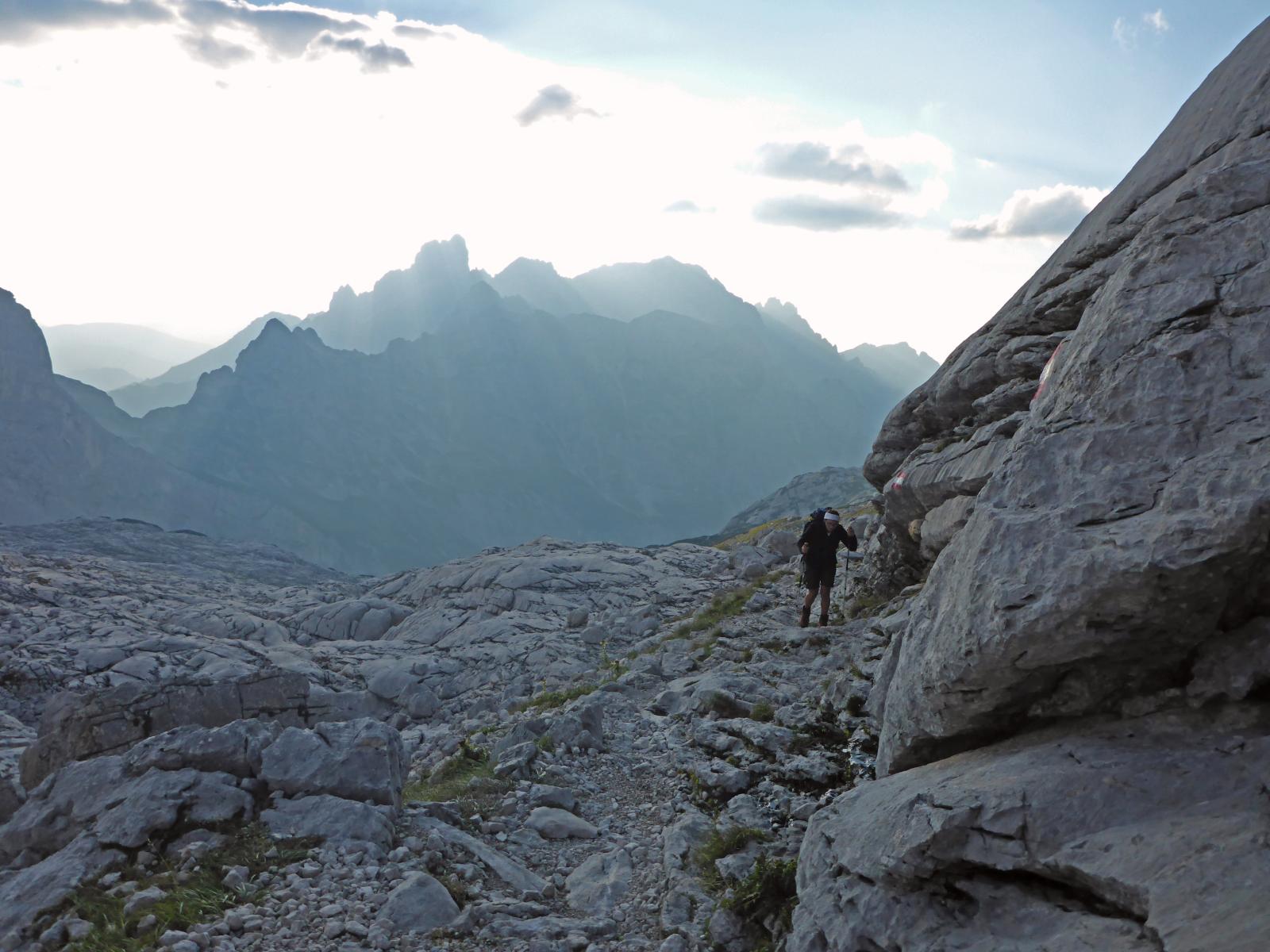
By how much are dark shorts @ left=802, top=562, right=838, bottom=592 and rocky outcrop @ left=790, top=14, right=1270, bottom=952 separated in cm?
1223

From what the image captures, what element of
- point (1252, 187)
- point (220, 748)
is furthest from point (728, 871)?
point (1252, 187)

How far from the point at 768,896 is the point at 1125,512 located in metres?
5.39

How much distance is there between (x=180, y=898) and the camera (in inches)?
338

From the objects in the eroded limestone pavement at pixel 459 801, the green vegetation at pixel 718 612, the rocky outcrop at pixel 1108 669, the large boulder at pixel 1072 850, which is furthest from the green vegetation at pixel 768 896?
the green vegetation at pixel 718 612

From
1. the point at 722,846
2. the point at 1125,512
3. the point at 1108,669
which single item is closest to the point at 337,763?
the point at 722,846

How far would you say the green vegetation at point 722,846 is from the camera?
9688mm

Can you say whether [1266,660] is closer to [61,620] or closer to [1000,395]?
[1000,395]

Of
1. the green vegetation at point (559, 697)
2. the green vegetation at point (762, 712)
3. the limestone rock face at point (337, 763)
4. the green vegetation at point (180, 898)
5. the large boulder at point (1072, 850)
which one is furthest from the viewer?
the green vegetation at point (559, 697)

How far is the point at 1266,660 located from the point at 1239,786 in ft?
3.34

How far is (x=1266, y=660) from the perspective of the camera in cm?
579

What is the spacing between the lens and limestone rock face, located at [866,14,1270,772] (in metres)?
5.96

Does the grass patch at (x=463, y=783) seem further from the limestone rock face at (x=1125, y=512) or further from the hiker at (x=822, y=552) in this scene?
the hiker at (x=822, y=552)

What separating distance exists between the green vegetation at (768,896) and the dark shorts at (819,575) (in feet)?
42.6

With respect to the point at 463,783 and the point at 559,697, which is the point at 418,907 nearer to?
the point at 463,783
